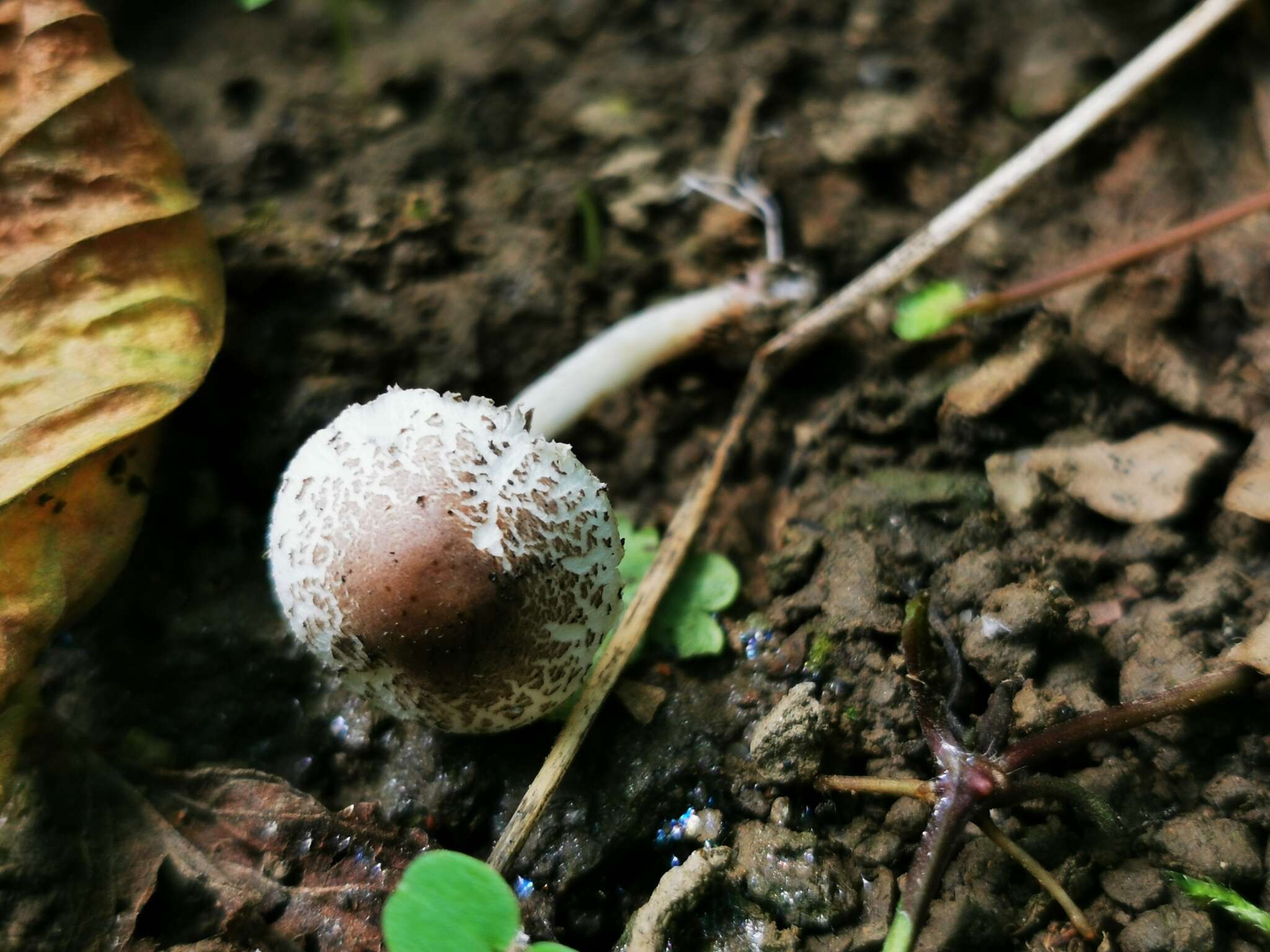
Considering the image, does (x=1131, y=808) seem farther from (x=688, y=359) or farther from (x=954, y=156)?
(x=954, y=156)

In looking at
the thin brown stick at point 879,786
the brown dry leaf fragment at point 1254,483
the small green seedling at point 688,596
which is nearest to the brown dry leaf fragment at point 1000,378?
the brown dry leaf fragment at point 1254,483

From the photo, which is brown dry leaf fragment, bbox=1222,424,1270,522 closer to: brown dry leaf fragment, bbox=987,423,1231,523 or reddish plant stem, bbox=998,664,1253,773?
brown dry leaf fragment, bbox=987,423,1231,523

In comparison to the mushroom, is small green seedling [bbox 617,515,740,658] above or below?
below

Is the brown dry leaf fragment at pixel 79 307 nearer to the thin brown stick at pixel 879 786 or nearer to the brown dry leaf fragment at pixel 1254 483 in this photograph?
A: the thin brown stick at pixel 879 786

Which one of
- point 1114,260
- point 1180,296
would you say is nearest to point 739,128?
point 1114,260

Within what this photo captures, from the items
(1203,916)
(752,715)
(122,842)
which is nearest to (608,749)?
(752,715)

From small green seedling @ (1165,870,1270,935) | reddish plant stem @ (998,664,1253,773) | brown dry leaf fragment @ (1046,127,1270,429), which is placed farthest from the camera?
brown dry leaf fragment @ (1046,127,1270,429)

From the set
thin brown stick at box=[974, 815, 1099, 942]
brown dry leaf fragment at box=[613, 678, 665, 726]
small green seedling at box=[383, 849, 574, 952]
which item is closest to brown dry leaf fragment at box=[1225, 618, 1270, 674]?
thin brown stick at box=[974, 815, 1099, 942]

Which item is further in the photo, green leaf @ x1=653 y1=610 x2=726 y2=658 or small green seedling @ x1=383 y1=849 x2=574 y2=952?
green leaf @ x1=653 y1=610 x2=726 y2=658

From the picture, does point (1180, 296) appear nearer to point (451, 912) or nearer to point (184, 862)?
point (451, 912)
